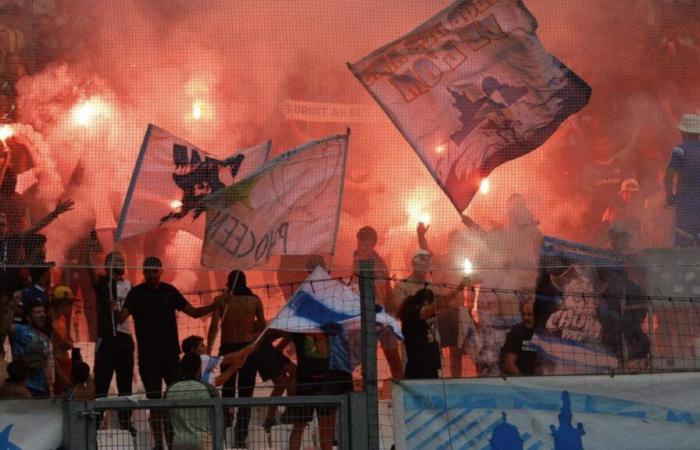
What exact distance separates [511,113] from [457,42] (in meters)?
0.70

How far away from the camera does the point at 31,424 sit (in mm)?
6434

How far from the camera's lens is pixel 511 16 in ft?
33.0

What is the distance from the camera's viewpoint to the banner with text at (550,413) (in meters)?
6.63

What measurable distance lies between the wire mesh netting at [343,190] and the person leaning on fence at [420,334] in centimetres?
2

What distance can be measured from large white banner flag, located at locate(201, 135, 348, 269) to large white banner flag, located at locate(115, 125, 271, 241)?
49 cm

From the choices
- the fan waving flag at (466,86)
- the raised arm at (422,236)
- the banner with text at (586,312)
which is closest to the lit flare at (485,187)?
the raised arm at (422,236)

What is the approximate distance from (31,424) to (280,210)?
298 cm

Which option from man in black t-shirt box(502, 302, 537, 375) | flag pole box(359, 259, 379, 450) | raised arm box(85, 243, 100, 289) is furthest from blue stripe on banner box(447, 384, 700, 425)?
raised arm box(85, 243, 100, 289)

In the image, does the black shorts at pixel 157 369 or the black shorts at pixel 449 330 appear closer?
the black shorts at pixel 157 369

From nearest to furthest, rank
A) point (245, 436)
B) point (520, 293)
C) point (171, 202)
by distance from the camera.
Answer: point (245, 436)
point (171, 202)
point (520, 293)

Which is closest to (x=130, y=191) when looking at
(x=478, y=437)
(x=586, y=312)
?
(x=586, y=312)

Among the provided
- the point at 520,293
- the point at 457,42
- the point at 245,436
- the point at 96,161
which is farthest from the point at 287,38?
the point at 245,436

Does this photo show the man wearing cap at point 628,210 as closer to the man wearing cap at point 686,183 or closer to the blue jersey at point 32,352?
the man wearing cap at point 686,183

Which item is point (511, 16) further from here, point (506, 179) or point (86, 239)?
point (86, 239)
